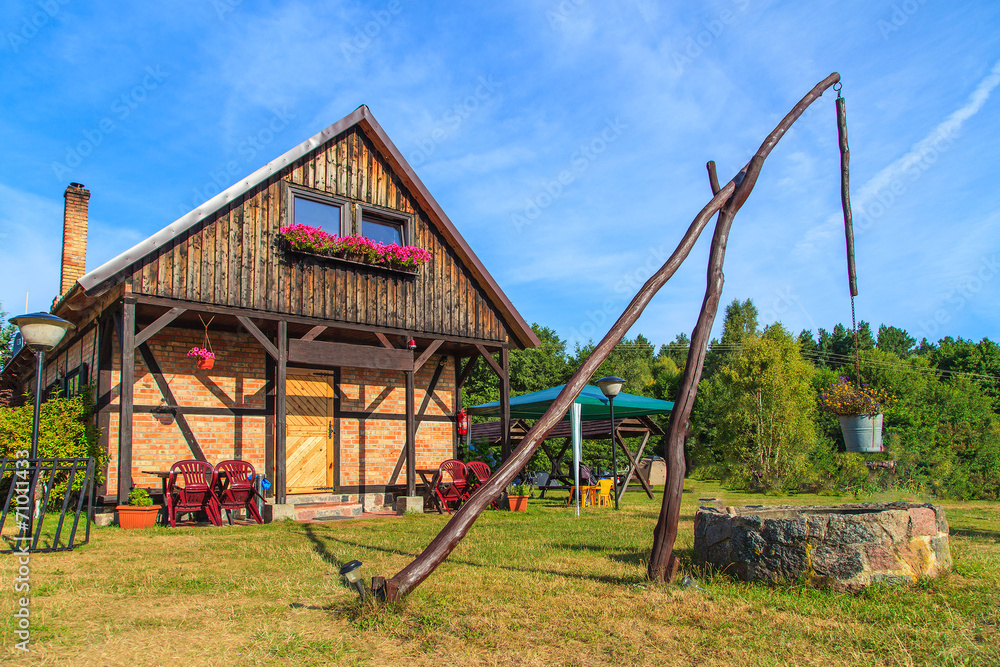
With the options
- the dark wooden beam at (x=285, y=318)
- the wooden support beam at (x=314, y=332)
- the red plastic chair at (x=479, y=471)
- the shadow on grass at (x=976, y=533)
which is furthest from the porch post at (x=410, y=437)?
the shadow on grass at (x=976, y=533)

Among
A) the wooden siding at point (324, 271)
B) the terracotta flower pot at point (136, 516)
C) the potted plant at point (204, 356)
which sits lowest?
the terracotta flower pot at point (136, 516)

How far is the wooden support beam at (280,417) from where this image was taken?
8.88 metres

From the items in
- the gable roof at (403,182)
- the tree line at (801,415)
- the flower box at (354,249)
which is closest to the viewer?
the gable roof at (403,182)

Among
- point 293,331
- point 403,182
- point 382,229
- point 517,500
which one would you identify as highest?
point 403,182

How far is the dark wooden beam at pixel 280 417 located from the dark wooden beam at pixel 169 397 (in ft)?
4.85

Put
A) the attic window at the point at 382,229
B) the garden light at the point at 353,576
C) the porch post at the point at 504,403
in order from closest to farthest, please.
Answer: the garden light at the point at 353,576, the attic window at the point at 382,229, the porch post at the point at 504,403

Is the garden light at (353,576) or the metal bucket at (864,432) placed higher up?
the metal bucket at (864,432)

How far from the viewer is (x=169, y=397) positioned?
965cm

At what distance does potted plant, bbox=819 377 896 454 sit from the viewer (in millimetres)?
5379

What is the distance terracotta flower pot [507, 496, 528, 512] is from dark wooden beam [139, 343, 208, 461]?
4.69 meters

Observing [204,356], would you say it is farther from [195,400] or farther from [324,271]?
[324,271]

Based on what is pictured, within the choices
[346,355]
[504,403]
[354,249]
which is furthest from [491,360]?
[354,249]

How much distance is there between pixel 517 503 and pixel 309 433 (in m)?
3.66

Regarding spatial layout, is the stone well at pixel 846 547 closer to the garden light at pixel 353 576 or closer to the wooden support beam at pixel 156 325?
the garden light at pixel 353 576
